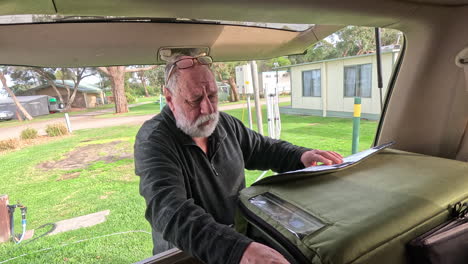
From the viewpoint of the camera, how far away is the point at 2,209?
3328 mm

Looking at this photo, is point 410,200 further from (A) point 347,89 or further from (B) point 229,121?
(A) point 347,89

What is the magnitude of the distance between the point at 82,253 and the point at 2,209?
1222 millimetres

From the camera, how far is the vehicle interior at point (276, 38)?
2.80 feet

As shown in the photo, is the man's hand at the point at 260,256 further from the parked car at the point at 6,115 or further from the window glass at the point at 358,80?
the window glass at the point at 358,80

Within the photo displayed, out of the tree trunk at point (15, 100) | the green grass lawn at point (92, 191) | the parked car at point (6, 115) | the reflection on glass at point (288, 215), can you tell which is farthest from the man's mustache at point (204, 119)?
the parked car at point (6, 115)

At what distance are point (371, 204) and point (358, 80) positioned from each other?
20.7 feet

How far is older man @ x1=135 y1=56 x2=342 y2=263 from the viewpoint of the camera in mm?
661

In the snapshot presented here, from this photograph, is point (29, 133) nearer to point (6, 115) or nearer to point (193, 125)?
point (6, 115)

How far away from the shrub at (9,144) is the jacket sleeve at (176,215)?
281 inches

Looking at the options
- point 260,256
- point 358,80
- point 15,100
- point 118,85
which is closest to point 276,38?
point 260,256

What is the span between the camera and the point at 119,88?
154 inches

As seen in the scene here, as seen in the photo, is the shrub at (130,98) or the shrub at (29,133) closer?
the shrub at (130,98)

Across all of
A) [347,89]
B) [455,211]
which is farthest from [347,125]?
[455,211]

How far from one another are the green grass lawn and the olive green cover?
0.98 metres
